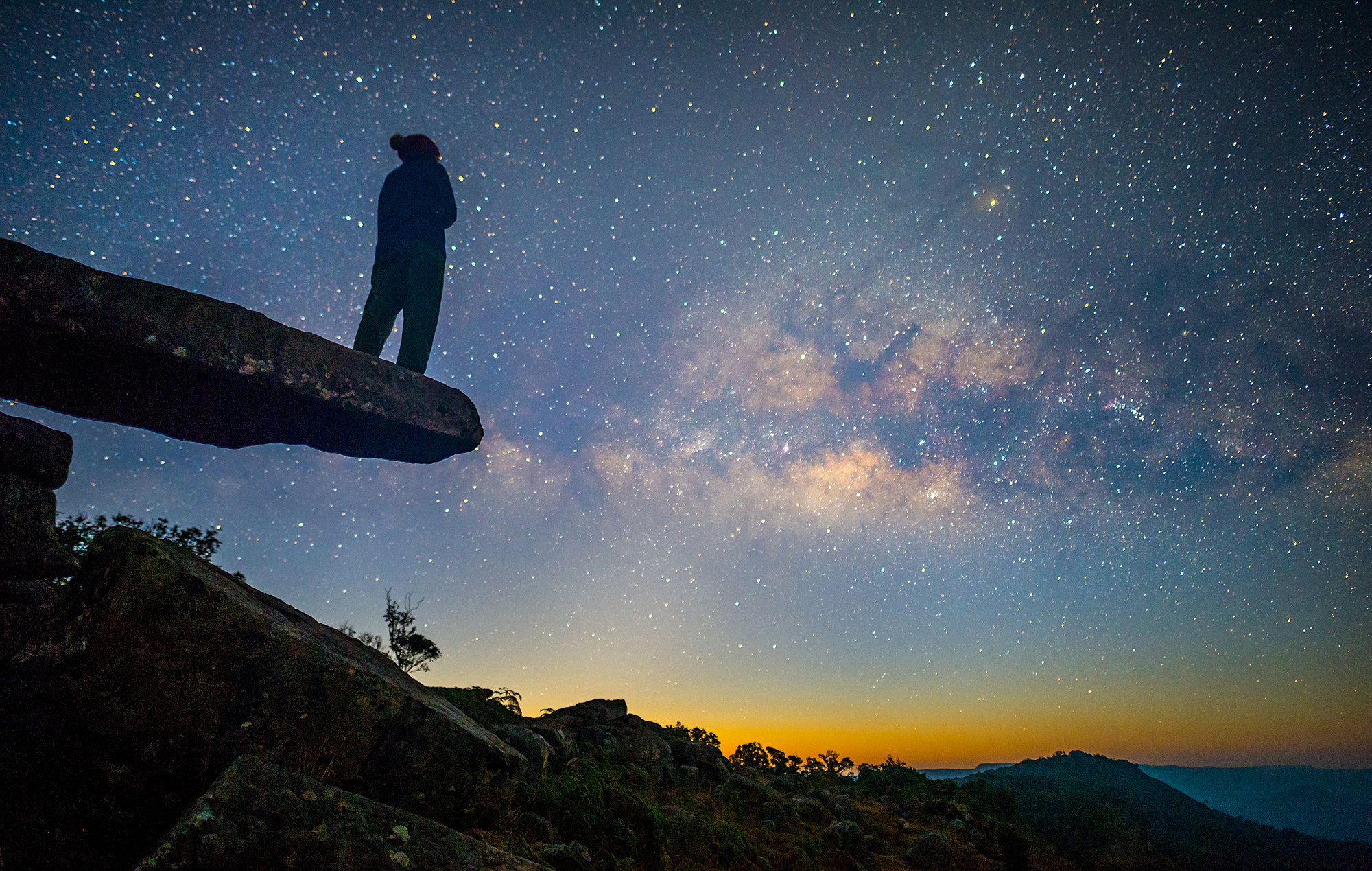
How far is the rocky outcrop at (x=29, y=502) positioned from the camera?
425cm

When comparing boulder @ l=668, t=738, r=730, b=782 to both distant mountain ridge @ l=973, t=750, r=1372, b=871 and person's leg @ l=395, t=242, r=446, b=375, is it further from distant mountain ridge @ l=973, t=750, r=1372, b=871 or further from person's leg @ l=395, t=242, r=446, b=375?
distant mountain ridge @ l=973, t=750, r=1372, b=871

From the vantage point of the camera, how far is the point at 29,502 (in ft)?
14.7

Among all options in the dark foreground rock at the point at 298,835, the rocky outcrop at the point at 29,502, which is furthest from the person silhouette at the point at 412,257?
the dark foreground rock at the point at 298,835

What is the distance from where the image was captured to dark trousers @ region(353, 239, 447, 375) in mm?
7008

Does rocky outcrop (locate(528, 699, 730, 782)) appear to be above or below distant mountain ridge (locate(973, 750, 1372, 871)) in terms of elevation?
above

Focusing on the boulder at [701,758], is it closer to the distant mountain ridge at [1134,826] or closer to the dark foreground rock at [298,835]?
the dark foreground rock at [298,835]

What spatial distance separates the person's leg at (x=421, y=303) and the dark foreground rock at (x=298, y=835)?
540 cm

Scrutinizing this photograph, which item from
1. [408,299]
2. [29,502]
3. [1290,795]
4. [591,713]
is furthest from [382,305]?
[1290,795]

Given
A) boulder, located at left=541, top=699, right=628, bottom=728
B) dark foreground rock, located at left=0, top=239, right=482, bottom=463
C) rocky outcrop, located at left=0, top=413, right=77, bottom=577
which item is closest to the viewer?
rocky outcrop, located at left=0, top=413, right=77, bottom=577

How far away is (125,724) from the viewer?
261 cm

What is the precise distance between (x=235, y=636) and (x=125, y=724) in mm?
502

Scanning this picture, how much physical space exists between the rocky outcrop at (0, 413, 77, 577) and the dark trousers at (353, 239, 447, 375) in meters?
2.96

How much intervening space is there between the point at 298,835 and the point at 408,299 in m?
6.27

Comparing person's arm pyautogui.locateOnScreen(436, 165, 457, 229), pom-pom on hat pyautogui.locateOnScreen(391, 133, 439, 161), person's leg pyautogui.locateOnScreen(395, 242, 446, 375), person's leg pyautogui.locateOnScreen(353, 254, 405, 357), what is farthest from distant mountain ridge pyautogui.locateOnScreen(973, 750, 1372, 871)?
pom-pom on hat pyautogui.locateOnScreen(391, 133, 439, 161)
